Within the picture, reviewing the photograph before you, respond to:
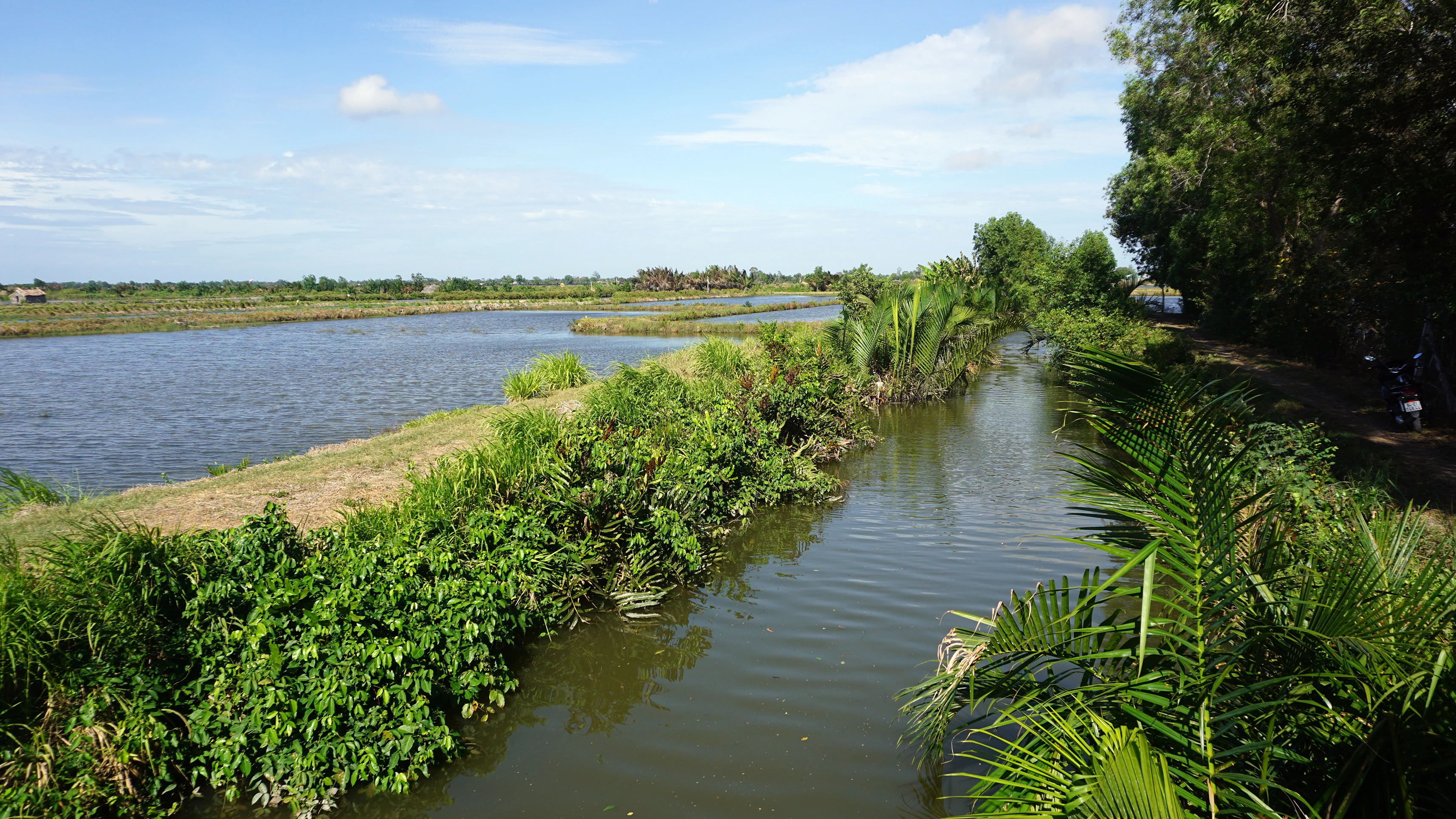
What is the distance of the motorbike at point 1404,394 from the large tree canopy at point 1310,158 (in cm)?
87

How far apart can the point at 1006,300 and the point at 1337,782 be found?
33642mm

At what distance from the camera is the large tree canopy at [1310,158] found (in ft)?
29.3

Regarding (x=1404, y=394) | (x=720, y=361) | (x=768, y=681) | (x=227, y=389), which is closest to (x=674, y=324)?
(x=227, y=389)

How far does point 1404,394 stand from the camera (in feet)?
37.5

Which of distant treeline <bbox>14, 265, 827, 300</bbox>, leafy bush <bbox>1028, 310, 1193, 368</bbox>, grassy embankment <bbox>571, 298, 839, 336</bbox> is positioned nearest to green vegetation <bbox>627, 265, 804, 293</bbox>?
distant treeline <bbox>14, 265, 827, 300</bbox>

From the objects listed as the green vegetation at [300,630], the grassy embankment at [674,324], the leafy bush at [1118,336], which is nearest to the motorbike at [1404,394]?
the leafy bush at [1118,336]

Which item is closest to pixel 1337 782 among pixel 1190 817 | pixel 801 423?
pixel 1190 817

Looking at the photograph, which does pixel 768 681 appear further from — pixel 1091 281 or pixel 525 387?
pixel 1091 281

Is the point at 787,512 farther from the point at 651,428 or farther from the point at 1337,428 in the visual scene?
the point at 1337,428

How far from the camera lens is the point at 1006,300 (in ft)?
111

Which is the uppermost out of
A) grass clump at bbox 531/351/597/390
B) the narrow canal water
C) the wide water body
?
grass clump at bbox 531/351/597/390

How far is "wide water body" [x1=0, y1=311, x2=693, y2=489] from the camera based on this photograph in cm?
1467

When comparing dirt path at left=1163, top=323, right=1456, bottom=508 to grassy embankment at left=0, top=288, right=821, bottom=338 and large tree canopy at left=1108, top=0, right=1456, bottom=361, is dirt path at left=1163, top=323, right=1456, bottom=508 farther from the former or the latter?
grassy embankment at left=0, top=288, right=821, bottom=338

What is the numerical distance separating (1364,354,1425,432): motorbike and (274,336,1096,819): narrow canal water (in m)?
5.95
